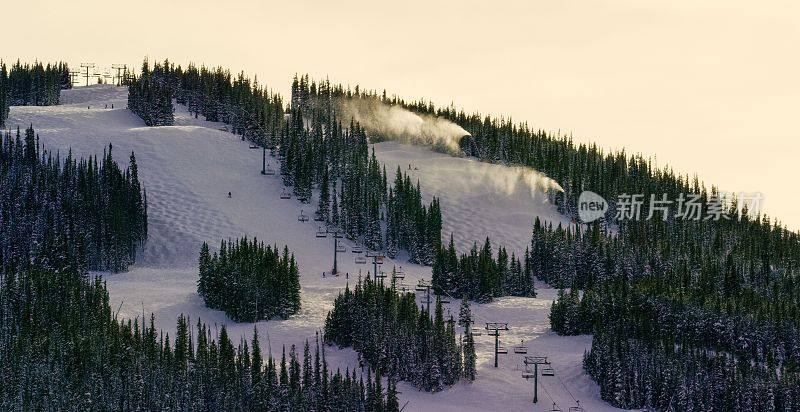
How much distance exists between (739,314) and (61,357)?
85.8m

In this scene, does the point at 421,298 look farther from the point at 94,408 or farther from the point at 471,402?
the point at 94,408

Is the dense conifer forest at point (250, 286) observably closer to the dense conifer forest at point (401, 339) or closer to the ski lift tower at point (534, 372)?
the dense conifer forest at point (401, 339)

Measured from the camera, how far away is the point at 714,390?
14938cm

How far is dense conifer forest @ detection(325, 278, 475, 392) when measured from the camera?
152000 mm

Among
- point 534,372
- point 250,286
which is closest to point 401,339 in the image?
point 534,372

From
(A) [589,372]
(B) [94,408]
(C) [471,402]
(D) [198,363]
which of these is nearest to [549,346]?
(A) [589,372]

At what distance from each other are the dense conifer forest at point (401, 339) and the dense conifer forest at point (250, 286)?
13.0 m

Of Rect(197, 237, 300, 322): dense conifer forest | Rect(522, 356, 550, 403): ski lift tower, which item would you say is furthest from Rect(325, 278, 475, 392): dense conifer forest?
Rect(197, 237, 300, 322): dense conifer forest

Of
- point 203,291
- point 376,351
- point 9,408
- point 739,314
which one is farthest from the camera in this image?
point 203,291

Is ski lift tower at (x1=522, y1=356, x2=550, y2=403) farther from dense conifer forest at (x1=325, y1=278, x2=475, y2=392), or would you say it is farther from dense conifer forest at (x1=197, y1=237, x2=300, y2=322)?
dense conifer forest at (x1=197, y1=237, x2=300, y2=322)

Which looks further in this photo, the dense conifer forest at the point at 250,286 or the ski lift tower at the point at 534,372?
the dense conifer forest at the point at 250,286

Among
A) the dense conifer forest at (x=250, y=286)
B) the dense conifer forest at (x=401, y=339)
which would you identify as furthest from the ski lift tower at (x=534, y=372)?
the dense conifer forest at (x=250, y=286)

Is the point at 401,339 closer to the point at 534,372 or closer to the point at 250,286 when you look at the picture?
the point at 534,372

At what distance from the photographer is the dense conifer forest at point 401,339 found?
152000 mm
